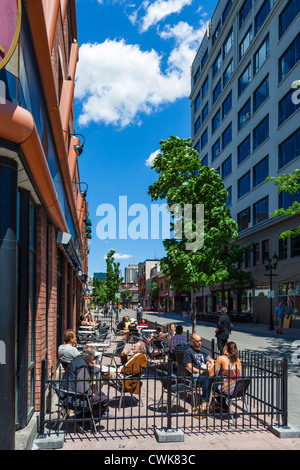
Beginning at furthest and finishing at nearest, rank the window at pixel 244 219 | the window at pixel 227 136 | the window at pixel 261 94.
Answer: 1. the window at pixel 227 136
2. the window at pixel 244 219
3. the window at pixel 261 94

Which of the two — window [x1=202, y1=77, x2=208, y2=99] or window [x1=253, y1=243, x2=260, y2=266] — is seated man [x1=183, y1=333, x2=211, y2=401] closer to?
window [x1=253, y1=243, x2=260, y2=266]

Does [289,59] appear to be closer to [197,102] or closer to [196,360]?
[196,360]

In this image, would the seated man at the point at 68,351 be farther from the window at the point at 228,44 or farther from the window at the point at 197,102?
the window at the point at 197,102

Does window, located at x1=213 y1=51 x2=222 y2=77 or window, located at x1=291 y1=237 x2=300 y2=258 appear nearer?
window, located at x1=291 y1=237 x2=300 y2=258

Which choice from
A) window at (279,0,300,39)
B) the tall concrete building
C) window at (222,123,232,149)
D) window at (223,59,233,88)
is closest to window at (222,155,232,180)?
the tall concrete building

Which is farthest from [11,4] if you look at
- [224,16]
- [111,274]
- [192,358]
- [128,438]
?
[224,16]

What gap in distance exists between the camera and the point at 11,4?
164 inches

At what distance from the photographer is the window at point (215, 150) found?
49188 millimetres

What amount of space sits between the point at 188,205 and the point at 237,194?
28320mm

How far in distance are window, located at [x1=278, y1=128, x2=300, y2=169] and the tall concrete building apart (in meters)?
0.07

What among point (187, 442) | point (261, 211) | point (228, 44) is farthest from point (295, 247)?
point (228, 44)

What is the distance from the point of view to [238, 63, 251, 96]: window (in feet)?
130

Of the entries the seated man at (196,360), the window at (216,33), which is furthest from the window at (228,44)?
the seated man at (196,360)

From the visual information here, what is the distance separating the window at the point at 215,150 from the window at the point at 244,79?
8.16 metres
